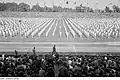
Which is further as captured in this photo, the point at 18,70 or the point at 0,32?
the point at 0,32

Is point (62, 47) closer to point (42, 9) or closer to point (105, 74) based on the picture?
point (105, 74)

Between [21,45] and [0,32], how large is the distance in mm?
9666

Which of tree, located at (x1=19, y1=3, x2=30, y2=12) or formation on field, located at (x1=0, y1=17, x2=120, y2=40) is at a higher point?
tree, located at (x1=19, y1=3, x2=30, y2=12)

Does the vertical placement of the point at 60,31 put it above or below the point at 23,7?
below

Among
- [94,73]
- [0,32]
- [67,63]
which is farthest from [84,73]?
[0,32]

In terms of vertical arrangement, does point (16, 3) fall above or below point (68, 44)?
above

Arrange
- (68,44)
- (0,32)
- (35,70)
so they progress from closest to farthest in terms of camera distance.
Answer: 1. (35,70)
2. (68,44)
3. (0,32)

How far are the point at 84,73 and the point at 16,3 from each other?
118857mm

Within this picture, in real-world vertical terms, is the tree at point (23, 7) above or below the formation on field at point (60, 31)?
above

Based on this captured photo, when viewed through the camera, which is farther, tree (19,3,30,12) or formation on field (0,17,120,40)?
tree (19,3,30,12)

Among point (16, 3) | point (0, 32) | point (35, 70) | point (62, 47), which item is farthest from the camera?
Answer: point (16, 3)

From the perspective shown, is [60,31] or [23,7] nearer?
[60,31]

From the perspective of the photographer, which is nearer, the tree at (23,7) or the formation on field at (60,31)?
the formation on field at (60,31)

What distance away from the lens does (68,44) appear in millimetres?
22312
